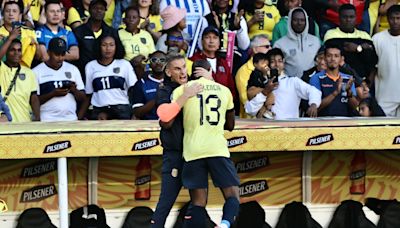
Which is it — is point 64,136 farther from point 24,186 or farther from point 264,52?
point 264,52

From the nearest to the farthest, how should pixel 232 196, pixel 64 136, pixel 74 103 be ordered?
1. pixel 232 196
2. pixel 64 136
3. pixel 74 103

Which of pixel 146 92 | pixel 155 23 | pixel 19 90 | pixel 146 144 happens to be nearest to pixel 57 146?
pixel 146 144

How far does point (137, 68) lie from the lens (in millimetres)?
13617

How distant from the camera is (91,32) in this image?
13750 millimetres

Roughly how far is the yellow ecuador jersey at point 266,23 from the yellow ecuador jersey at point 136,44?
150cm

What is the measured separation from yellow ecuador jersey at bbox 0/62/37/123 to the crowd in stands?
0.04 ft

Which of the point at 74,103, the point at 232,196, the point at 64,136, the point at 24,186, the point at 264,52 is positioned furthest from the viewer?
the point at 264,52

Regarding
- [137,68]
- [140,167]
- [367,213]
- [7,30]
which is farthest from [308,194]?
[7,30]

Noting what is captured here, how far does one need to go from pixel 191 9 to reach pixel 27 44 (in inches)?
90.8

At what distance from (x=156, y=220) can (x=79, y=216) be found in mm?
1447

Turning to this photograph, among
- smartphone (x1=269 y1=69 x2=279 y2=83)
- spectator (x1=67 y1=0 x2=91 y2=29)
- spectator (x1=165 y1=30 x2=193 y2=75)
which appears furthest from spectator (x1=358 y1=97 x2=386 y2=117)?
spectator (x1=67 y1=0 x2=91 y2=29)

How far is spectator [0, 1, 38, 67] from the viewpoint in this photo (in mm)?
13234

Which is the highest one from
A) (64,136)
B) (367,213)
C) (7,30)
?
(7,30)

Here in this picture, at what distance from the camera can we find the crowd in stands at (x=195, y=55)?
42.8 feet
